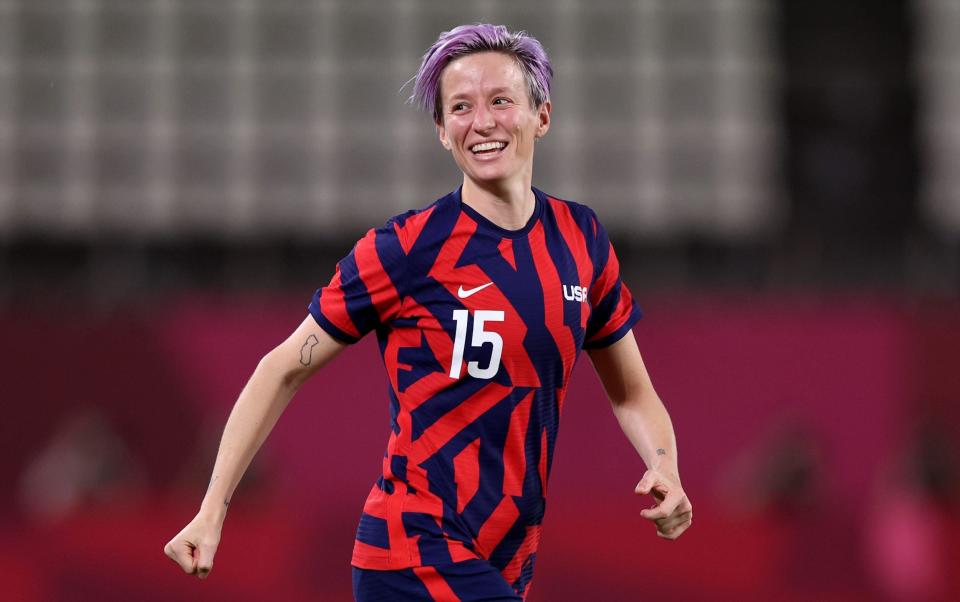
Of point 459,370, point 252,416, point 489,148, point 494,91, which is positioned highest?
point 494,91

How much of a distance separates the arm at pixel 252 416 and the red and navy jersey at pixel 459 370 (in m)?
0.07

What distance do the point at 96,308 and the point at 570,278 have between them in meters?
5.70

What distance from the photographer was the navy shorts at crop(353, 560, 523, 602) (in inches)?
119

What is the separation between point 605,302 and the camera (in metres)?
3.36

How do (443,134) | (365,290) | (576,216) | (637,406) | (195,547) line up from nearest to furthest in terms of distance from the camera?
1. (195,547)
2. (365,290)
3. (443,134)
4. (576,216)
5. (637,406)

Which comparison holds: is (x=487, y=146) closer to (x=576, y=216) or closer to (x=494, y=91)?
(x=494, y=91)

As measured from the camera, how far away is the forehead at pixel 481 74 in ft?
10.4

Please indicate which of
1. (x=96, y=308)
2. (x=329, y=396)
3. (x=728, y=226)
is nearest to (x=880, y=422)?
(x=728, y=226)

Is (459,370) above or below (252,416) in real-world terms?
above

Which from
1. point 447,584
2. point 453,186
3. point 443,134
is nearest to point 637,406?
point 447,584

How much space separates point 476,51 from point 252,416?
97 centimetres

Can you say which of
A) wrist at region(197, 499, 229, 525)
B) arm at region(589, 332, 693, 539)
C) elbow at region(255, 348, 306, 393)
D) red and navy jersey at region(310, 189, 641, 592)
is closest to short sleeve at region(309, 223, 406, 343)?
red and navy jersey at region(310, 189, 641, 592)

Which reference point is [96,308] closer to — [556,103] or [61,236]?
[61,236]

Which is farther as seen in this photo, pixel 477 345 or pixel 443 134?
pixel 443 134
